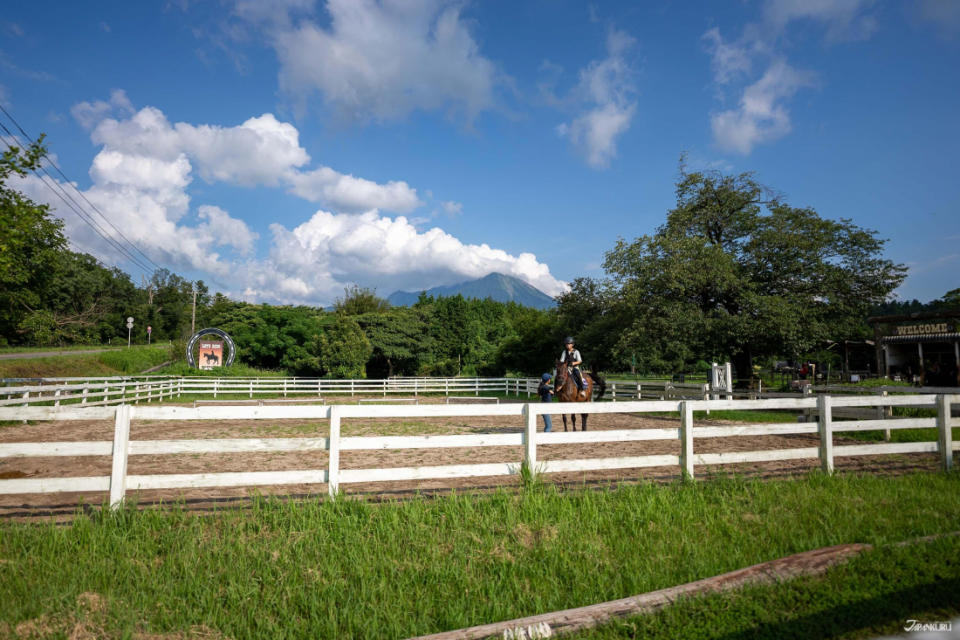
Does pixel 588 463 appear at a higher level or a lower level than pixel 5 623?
higher

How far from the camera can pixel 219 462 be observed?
8.34 metres

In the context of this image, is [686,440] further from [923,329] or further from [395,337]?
[395,337]

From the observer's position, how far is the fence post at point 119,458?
475 cm

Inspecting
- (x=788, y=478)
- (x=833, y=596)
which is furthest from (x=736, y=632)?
(x=788, y=478)

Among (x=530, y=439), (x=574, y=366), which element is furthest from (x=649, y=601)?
(x=574, y=366)

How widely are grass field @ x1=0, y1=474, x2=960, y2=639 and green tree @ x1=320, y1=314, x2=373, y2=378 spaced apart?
106ft

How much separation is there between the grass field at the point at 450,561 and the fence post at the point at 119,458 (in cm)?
22

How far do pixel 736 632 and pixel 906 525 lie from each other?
2.91 meters

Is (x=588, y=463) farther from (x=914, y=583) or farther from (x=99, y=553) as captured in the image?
(x=99, y=553)

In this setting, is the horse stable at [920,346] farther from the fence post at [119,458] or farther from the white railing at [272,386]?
the fence post at [119,458]

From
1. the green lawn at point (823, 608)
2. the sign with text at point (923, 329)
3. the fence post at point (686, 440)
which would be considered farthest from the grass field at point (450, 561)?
the sign with text at point (923, 329)

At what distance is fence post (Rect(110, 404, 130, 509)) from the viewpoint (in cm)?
475

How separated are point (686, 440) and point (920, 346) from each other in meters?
24.7

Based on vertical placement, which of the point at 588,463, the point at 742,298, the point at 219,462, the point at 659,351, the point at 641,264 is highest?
the point at 641,264
